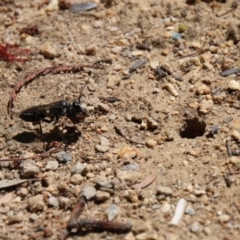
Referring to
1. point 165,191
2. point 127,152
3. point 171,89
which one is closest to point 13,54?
point 171,89

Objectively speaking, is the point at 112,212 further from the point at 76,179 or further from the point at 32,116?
the point at 32,116

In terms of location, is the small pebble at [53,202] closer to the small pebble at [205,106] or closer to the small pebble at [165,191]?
the small pebble at [165,191]

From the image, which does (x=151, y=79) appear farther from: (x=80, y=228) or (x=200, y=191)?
(x=80, y=228)

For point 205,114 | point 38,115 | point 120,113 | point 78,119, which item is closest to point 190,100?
point 205,114

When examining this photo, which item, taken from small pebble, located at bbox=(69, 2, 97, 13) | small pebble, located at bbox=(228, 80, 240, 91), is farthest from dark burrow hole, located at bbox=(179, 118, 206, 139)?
small pebble, located at bbox=(69, 2, 97, 13)

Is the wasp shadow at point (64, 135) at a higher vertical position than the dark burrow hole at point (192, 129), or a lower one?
lower

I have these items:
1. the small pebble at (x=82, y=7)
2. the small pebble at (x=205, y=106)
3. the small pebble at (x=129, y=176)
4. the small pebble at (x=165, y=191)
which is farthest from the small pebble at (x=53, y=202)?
the small pebble at (x=82, y=7)

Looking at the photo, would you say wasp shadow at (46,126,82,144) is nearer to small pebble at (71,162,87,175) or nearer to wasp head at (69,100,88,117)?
wasp head at (69,100,88,117)
